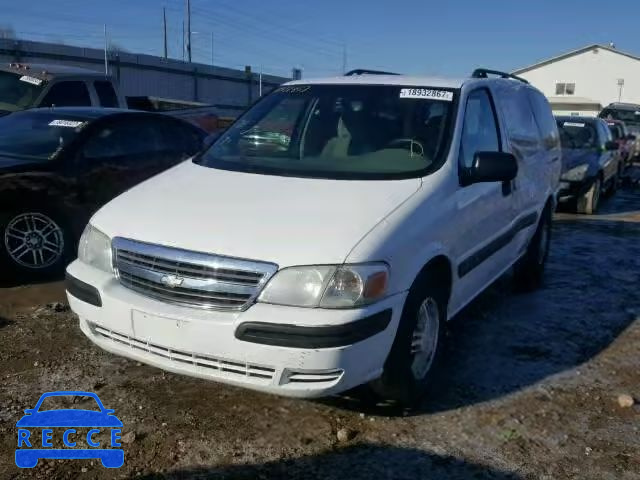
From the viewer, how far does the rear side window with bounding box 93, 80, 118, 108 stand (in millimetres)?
9352

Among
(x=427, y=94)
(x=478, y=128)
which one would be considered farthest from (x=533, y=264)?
(x=427, y=94)

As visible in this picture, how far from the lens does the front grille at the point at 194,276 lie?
2.81m

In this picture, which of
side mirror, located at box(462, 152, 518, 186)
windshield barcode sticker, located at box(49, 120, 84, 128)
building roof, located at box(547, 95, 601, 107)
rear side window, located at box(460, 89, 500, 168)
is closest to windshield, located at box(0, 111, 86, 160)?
windshield barcode sticker, located at box(49, 120, 84, 128)

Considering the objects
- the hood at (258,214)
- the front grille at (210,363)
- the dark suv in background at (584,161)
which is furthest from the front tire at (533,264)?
the dark suv in background at (584,161)

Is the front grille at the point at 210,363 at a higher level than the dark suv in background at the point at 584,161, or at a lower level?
lower

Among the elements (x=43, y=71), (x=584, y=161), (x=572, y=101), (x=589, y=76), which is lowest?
(x=584, y=161)

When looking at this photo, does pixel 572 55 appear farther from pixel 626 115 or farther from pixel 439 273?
pixel 439 273

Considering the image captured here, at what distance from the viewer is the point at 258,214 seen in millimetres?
3131

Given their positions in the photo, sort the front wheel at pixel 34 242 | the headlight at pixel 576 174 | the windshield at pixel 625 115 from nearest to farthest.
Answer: the front wheel at pixel 34 242
the headlight at pixel 576 174
the windshield at pixel 625 115

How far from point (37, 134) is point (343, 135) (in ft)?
11.0

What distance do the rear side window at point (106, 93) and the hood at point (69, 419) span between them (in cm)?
691

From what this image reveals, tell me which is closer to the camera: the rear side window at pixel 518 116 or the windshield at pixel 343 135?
the windshield at pixel 343 135

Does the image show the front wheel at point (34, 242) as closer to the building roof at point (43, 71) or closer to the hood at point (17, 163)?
the hood at point (17, 163)

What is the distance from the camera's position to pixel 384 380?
3.15m
